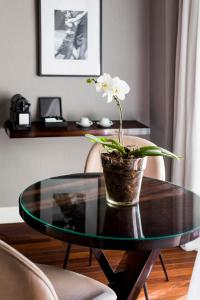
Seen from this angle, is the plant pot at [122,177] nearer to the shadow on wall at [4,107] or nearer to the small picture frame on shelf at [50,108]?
the small picture frame on shelf at [50,108]

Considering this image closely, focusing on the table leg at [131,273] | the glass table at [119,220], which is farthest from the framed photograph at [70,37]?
the table leg at [131,273]

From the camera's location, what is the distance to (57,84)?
370 cm

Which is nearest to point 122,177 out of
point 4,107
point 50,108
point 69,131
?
point 69,131

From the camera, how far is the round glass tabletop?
1.62 meters

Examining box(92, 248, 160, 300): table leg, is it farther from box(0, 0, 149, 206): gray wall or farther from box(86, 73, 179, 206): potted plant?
box(0, 0, 149, 206): gray wall

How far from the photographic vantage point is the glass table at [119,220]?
1.61 meters

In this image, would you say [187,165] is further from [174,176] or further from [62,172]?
[62,172]

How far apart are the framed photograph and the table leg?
1914 millimetres

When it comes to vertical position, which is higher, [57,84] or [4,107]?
[57,84]

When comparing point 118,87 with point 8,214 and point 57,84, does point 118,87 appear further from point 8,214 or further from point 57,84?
point 8,214

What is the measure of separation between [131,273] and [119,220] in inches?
13.2

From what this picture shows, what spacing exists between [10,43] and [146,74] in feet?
3.82

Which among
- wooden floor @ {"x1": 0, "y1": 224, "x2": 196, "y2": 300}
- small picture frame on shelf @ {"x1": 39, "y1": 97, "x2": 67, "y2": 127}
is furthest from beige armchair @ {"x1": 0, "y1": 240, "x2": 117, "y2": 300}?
small picture frame on shelf @ {"x1": 39, "y1": 97, "x2": 67, "y2": 127}

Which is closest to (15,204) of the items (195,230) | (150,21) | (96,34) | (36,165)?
(36,165)
